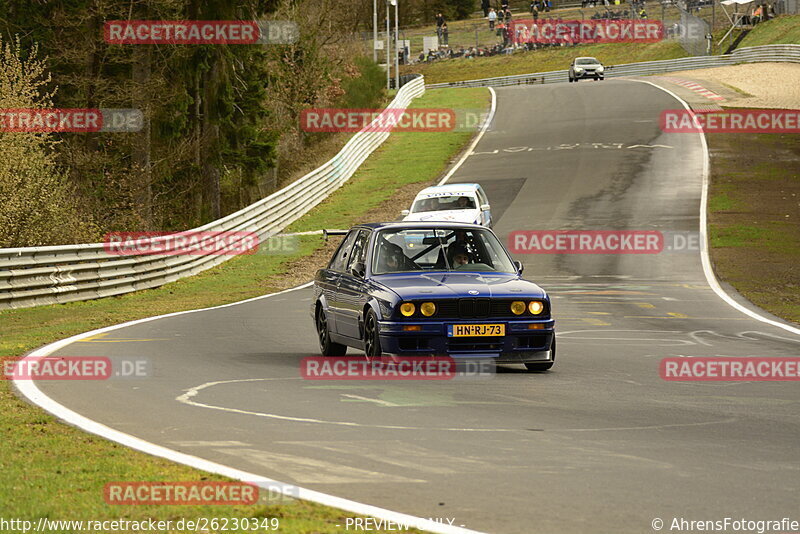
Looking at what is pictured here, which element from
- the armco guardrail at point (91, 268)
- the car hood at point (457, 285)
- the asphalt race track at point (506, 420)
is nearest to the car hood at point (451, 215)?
the armco guardrail at point (91, 268)

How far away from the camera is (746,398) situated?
10.3 metres

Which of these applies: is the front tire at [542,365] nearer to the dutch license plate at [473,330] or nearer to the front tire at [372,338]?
the dutch license plate at [473,330]

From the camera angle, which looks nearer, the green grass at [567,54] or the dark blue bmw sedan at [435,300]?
the dark blue bmw sedan at [435,300]

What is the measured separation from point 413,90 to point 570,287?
1901 inches

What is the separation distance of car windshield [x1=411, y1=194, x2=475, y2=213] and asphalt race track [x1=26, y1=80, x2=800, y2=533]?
896cm

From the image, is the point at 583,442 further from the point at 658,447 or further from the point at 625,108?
the point at 625,108

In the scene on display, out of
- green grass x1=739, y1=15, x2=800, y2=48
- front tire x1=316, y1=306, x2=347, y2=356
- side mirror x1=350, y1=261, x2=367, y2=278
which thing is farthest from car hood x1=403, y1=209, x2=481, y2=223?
green grass x1=739, y1=15, x2=800, y2=48

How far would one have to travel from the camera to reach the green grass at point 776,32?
8225 centimetres

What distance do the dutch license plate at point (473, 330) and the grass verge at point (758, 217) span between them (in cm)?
844

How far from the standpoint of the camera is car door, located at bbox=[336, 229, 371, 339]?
41.7 ft

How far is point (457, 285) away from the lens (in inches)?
480

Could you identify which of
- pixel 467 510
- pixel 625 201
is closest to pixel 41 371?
pixel 467 510

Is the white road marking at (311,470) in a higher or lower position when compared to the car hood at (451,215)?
lower

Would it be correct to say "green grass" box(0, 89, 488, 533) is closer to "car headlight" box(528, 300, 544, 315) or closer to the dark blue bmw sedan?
the dark blue bmw sedan
